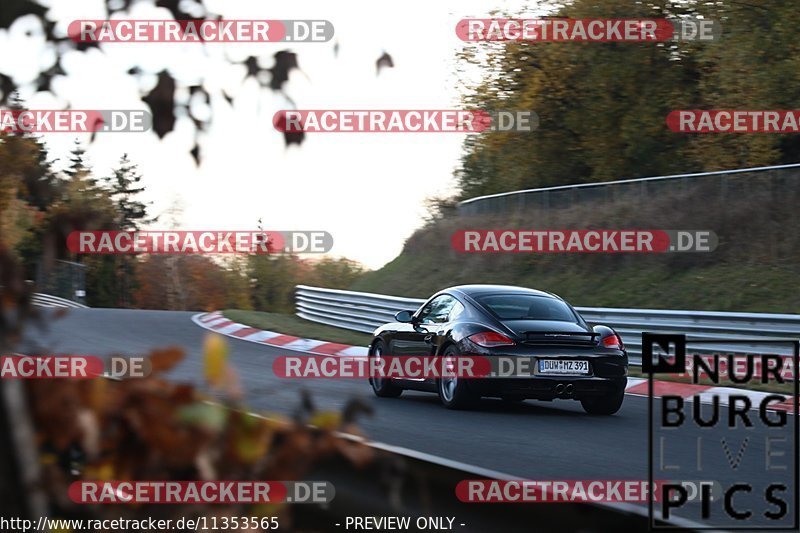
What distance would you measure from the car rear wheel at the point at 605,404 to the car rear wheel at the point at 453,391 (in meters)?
1.22

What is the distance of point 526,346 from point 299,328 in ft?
48.0

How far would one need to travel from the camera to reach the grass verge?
22.6 metres

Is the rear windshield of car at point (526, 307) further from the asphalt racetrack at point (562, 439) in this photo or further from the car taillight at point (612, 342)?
the asphalt racetrack at point (562, 439)

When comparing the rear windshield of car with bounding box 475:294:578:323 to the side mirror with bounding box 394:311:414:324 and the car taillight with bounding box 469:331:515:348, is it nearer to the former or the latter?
the car taillight with bounding box 469:331:515:348

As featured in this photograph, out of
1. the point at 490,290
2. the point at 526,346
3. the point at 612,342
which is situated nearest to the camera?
the point at 526,346

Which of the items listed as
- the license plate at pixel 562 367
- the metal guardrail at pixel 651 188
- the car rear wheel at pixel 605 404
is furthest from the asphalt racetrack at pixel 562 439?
the metal guardrail at pixel 651 188

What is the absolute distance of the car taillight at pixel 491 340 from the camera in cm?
1115

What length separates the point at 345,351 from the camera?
20031 mm

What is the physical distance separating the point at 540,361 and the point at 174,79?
313 inches

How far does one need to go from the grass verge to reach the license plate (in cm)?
1011

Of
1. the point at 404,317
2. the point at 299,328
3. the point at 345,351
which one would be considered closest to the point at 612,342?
the point at 404,317

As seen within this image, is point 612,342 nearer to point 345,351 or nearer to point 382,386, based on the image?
point 382,386

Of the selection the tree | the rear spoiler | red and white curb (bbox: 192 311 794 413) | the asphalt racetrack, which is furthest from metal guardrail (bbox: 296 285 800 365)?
the tree

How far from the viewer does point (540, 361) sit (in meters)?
11.1
